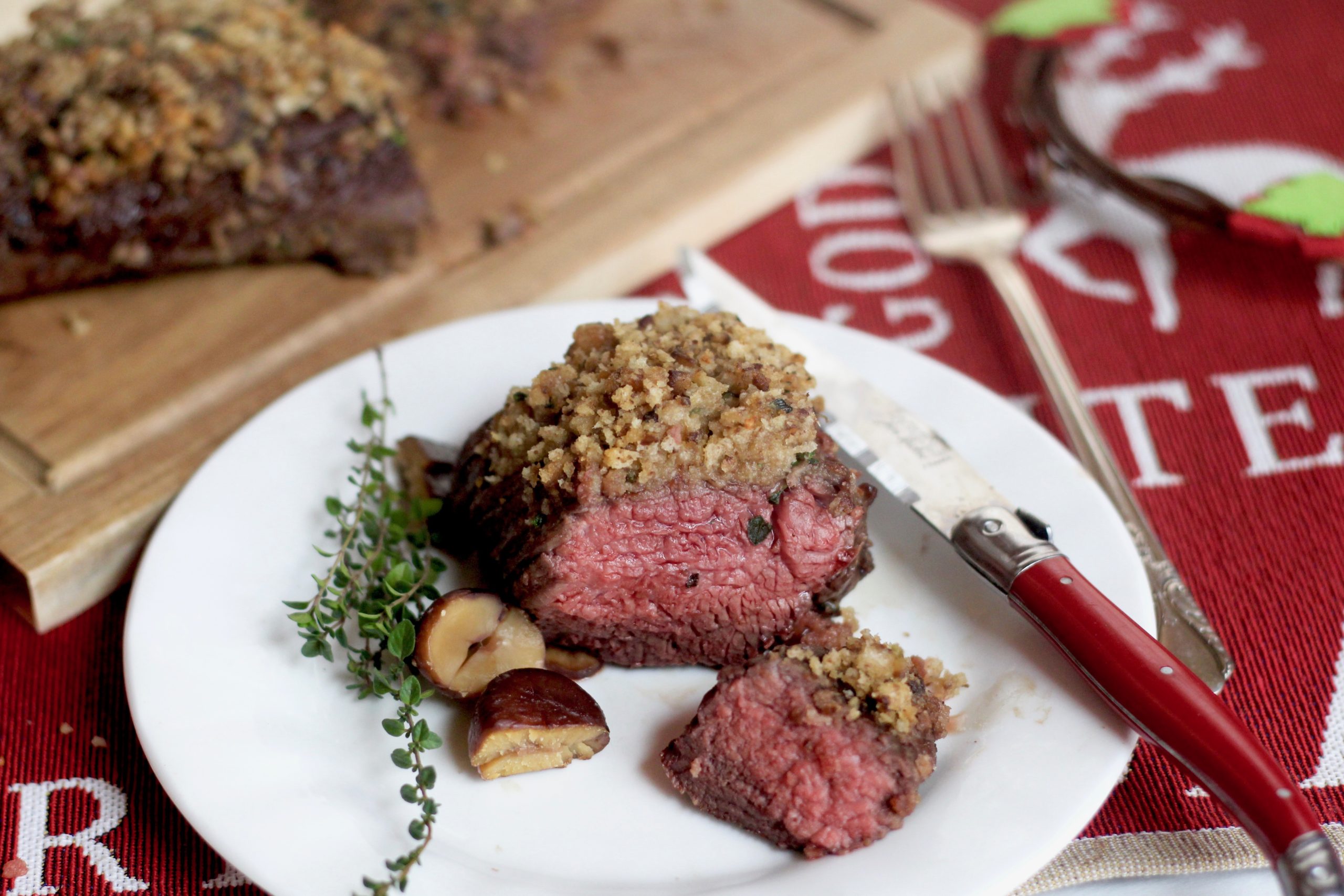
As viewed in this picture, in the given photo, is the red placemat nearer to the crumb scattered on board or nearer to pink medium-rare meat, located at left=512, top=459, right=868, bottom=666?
pink medium-rare meat, located at left=512, top=459, right=868, bottom=666

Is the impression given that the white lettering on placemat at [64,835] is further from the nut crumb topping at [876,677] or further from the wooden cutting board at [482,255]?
the nut crumb topping at [876,677]

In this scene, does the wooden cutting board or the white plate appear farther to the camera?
the wooden cutting board

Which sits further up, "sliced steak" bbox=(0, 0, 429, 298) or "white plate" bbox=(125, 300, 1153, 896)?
"sliced steak" bbox=(0, 0, 429, 298)

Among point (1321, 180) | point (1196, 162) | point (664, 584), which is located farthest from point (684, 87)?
point (664, 584)

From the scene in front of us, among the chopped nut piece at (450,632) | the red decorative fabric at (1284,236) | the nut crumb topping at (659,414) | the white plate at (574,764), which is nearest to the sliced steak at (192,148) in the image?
the white plate at (574,764)

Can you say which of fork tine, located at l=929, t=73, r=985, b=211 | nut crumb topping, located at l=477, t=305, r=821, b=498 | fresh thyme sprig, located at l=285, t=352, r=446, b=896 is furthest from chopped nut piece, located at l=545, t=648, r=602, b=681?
fork tine, located at l=929, t=73, r=985, b=211

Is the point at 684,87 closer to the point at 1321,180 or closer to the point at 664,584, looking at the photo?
the point at 1321,180

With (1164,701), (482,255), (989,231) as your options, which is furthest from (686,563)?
(989,231)
